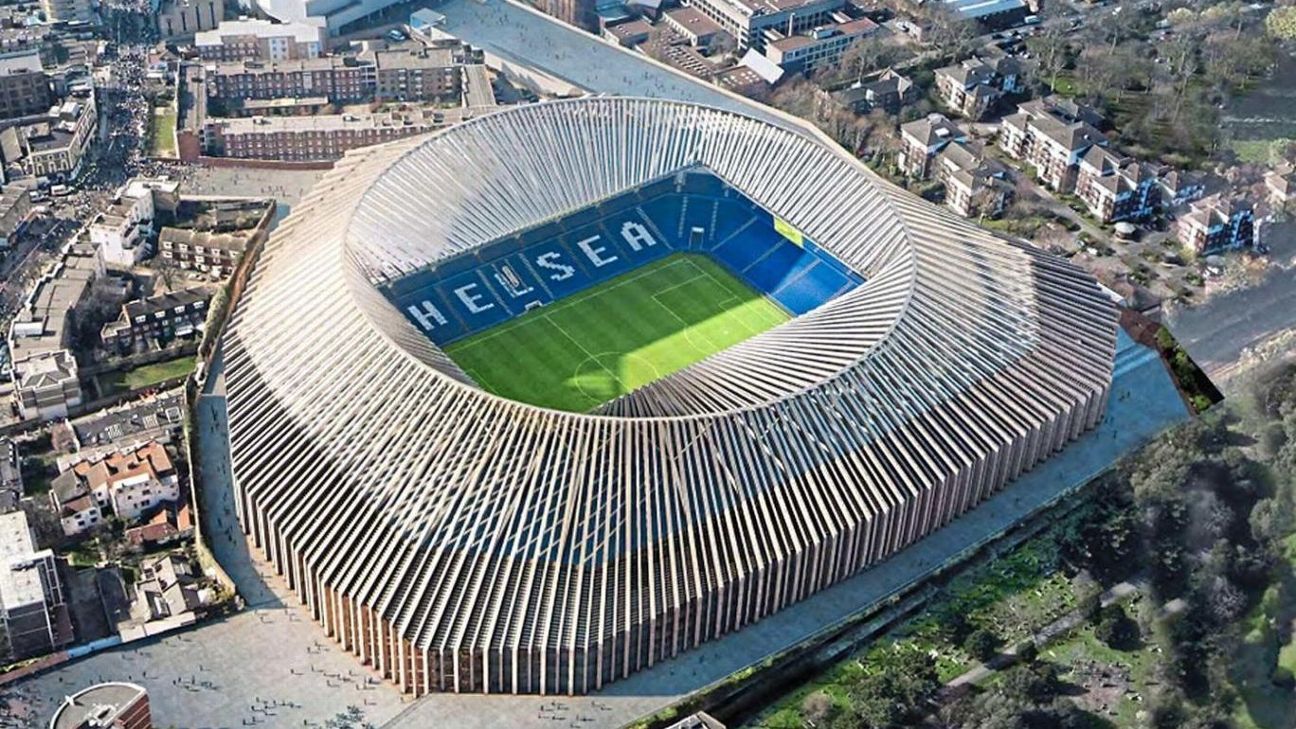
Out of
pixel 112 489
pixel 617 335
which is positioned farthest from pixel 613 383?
pixel 112 489

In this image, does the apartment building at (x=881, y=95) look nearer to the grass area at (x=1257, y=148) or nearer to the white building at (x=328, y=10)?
the grass area at (x=1257, y=148)

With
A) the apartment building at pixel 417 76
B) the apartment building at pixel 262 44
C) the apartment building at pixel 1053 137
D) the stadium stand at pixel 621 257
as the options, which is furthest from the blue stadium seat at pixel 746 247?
the apartment building at pixel 262 44

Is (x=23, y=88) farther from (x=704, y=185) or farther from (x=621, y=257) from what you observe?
(x=704, y=185)

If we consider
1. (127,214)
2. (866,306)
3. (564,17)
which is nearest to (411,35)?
(564,17)

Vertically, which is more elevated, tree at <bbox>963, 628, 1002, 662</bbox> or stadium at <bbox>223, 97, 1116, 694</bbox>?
stadium at <bbox>223, 97, 1116, 694</bbox>

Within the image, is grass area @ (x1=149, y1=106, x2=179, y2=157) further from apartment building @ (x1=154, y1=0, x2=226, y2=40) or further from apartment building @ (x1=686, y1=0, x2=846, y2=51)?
apartment building @ (x1=686, y1=0, x2=846, y2=51)

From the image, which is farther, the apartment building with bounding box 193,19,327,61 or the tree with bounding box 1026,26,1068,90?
the tree with bounding box 1026,26,1068,90

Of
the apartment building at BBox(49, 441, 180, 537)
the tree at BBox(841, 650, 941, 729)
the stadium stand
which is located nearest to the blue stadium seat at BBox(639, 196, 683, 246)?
the stadium stand
